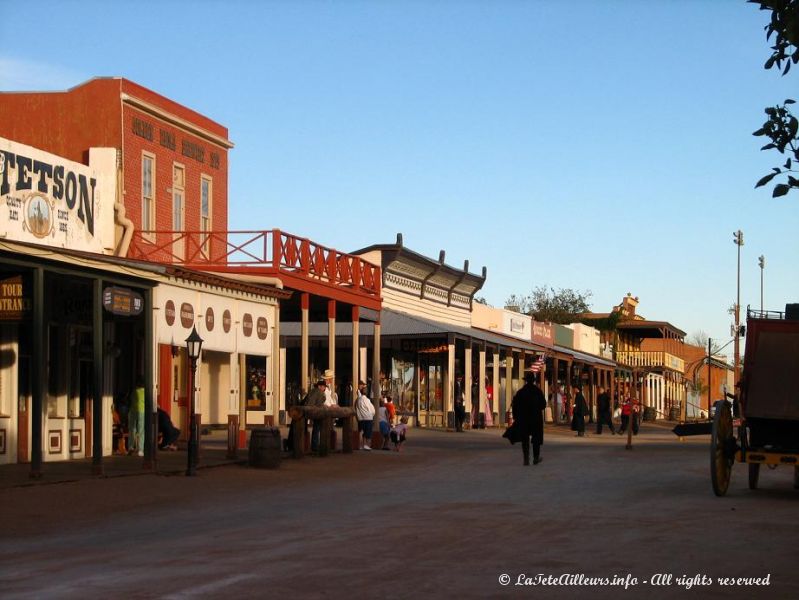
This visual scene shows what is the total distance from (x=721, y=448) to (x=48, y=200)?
13.1m

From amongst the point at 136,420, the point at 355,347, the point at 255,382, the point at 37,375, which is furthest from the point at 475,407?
the point at 37,375

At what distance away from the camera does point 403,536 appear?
41.0ft

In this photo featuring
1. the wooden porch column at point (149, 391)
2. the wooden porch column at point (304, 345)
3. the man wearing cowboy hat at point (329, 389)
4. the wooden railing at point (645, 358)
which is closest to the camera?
the wooden porch column at point (149, 391)

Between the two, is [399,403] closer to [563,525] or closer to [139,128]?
[139,128]

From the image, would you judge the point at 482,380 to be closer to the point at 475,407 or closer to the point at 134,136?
Result: the point at 475,407

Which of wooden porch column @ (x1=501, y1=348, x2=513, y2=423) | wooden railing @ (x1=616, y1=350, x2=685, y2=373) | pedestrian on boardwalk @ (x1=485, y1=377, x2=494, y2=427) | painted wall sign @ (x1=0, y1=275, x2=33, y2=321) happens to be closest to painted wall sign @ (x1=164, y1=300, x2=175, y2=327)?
painted wall sign @ (x1=0, y1=275, x2=33, y2=321)

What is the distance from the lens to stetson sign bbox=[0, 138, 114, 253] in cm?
2280

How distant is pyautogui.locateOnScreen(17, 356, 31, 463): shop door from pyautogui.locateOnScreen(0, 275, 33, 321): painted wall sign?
2.47 metres

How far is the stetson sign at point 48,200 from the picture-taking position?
2280cm

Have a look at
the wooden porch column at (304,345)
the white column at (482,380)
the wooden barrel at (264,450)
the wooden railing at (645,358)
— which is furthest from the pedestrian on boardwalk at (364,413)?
the wooden railing at (645,358)

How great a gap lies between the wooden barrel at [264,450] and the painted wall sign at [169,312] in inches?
101

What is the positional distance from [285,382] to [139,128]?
56.8 feet

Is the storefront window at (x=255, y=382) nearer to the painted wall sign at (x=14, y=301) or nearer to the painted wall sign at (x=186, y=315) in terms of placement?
the painted wall sign at (x=186, y=315)

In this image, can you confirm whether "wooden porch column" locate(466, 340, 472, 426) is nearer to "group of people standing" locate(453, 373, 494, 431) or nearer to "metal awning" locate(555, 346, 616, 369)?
"group of people standing" locate(453, 373, 494, 431)
